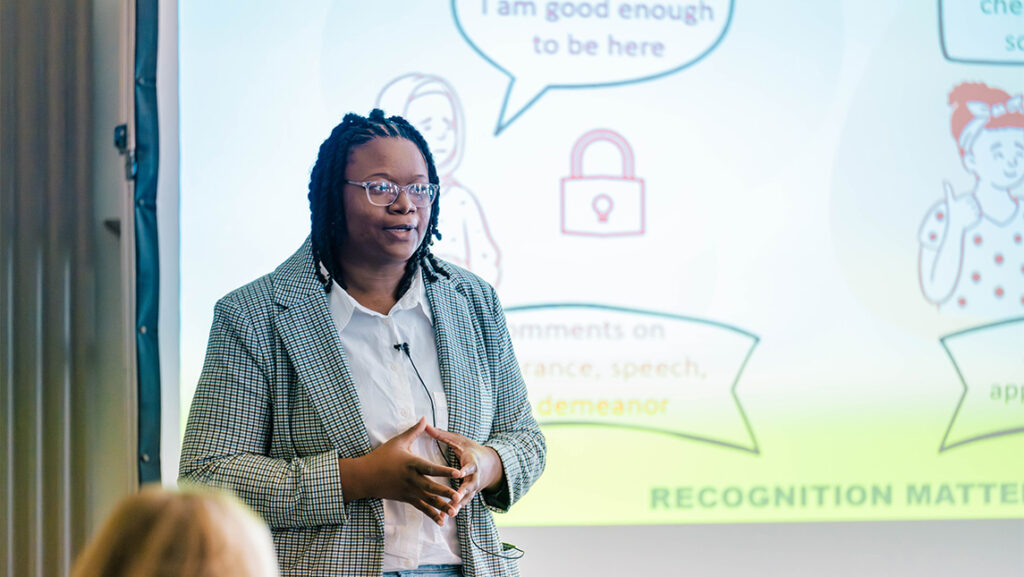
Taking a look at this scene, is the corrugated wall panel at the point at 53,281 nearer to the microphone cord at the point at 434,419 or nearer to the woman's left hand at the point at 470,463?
the microphone cord at the point at 434,419

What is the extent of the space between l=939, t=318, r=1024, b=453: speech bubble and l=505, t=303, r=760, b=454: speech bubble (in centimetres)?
54

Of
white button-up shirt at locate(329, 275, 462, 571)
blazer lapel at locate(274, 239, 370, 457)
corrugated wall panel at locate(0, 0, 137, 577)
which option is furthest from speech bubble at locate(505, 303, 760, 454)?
corrugated wall panel at locate(0, 0, 137, 577)

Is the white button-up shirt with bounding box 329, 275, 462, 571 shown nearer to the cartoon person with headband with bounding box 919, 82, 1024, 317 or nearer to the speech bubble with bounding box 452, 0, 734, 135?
the speech bubble with bounding box 452, 0, 734, 135

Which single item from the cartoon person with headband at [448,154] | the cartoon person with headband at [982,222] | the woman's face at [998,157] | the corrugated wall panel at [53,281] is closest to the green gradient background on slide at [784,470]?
the cartoon person with headband at [982,222]

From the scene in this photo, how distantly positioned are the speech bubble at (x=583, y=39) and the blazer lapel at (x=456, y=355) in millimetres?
786

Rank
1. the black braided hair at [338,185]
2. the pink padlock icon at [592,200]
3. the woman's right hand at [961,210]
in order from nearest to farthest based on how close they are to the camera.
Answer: the black braided hair at [338,185] → the pink padlock icon at [592,200] → the woman's right hand at [961,210]

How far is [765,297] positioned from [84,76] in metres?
1.74

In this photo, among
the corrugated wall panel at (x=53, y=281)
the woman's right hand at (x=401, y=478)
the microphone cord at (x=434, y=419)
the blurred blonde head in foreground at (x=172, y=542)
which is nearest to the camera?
the blurred blonde head in foreground at (x=172, y=542)

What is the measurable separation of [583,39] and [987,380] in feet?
4.44

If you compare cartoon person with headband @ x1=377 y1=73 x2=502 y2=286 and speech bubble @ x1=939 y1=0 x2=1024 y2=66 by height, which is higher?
speech bubble @ x1=939 y1=0 x2=1024 y2=66

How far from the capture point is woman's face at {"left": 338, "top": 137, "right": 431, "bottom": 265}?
1.61m

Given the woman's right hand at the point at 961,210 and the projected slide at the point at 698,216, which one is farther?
the woman's right hand at the point at 961,210

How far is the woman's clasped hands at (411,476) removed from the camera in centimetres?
144

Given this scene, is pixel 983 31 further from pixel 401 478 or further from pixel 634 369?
pixel 401 478
